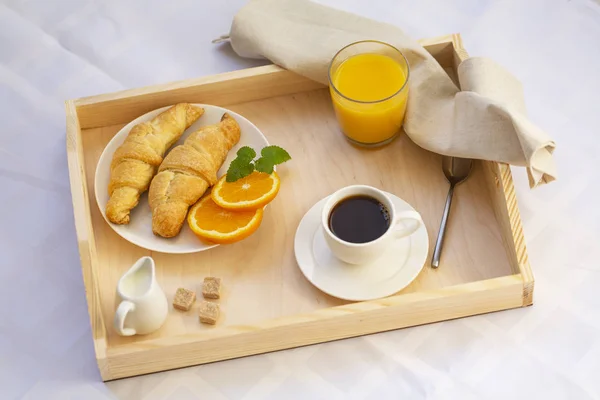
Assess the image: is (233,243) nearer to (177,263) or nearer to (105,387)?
(177,263)

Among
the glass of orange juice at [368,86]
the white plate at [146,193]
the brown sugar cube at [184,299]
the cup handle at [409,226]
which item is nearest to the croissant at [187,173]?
the white plate at [146,193]

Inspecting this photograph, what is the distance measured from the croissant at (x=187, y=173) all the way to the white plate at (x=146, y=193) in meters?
0.02

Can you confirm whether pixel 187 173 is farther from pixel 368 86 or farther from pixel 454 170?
pixel 454 170

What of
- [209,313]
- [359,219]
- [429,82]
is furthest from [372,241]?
[429,82]

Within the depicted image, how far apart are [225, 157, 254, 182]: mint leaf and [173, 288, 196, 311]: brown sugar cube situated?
9.0 inches

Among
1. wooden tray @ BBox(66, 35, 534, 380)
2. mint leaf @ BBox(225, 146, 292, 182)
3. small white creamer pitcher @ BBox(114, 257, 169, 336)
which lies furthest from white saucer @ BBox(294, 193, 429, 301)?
small white creamer pitcher @ BBox(114, 257, 169, 336)

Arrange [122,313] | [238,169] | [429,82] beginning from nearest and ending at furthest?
[122,313] → [238,169] → [429,82]

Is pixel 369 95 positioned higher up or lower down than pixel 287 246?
higher up

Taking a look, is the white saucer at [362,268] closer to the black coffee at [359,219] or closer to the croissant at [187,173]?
the black coffee at [359,219]

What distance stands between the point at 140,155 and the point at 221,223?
0.23 m

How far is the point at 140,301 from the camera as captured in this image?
1.29 metres

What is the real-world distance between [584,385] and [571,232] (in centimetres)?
31

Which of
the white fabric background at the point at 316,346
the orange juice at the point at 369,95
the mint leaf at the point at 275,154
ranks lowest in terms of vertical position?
the white fabric background at the point at 316,346

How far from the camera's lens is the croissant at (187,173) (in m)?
1.48
